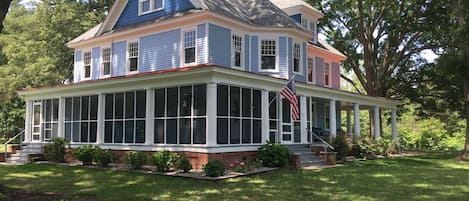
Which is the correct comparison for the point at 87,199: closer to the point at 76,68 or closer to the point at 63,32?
the point at 76,68

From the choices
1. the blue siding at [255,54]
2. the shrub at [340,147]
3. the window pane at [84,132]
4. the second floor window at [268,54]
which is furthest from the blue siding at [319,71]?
the window pane at [84,132]

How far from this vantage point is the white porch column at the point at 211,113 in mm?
15531

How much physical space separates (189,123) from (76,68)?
473 inches

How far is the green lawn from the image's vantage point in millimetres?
10609

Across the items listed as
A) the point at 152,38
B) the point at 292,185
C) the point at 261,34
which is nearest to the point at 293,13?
the point at 261,34

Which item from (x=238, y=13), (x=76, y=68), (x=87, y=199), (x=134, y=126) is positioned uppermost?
(x=238, y=13)

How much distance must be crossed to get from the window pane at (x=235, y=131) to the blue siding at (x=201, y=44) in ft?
11.4

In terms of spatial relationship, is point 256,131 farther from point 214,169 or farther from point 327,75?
point 327,75

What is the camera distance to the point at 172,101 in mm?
17219

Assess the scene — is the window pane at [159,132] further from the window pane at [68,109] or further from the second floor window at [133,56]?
the window pane at [68,109]

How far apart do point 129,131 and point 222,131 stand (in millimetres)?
4869

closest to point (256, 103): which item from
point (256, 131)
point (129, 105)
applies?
point (256, 131)

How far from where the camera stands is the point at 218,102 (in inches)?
637

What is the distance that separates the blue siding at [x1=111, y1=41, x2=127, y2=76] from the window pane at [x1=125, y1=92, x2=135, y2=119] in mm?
3803
